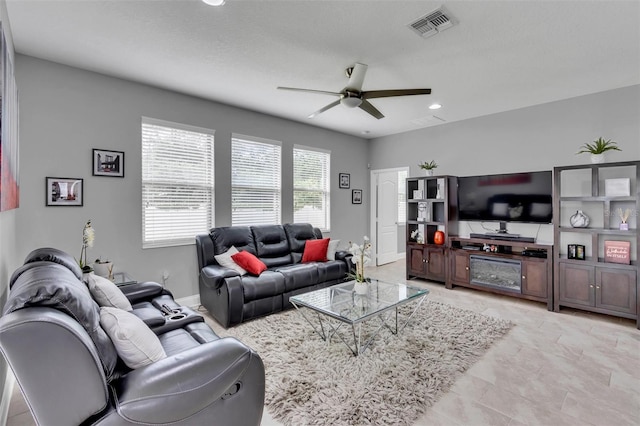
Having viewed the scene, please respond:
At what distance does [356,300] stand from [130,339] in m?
2.03

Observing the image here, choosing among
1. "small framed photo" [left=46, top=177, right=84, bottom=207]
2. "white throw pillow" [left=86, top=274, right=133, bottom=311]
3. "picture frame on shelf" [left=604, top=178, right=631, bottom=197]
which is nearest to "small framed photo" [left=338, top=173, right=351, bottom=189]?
"picture frame on shelf" [left=604, top=178, right=631, bottom=197]

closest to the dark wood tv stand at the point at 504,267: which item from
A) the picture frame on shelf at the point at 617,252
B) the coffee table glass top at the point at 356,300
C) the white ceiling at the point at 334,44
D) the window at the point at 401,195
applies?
the picture frame on shelf at the point at 617,252

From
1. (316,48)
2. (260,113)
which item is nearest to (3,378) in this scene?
(316,48)

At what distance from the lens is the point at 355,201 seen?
651cm

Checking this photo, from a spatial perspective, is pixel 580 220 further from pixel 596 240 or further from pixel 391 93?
pixel 391 93

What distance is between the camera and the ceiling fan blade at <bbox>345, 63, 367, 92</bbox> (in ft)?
9.47

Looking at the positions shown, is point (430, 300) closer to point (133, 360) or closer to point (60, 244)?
point (133, 360)

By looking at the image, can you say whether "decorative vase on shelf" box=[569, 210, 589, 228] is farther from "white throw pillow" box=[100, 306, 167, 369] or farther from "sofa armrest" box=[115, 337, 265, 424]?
"white throw pillow" box=[100, 306, 167, 369]

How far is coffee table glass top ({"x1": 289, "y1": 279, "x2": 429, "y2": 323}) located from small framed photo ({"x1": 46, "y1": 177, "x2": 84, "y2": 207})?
8.32ft

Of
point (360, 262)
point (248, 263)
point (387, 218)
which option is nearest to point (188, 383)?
point (360, 262)

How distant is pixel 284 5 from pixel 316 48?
0.64 meters

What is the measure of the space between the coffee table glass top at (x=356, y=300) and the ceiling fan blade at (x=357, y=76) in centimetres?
205

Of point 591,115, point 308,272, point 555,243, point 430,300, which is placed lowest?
point 430,300

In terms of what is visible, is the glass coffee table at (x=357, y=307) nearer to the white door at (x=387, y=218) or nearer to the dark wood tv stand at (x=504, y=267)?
the dark wood tv stand at (x=504, y=267)
